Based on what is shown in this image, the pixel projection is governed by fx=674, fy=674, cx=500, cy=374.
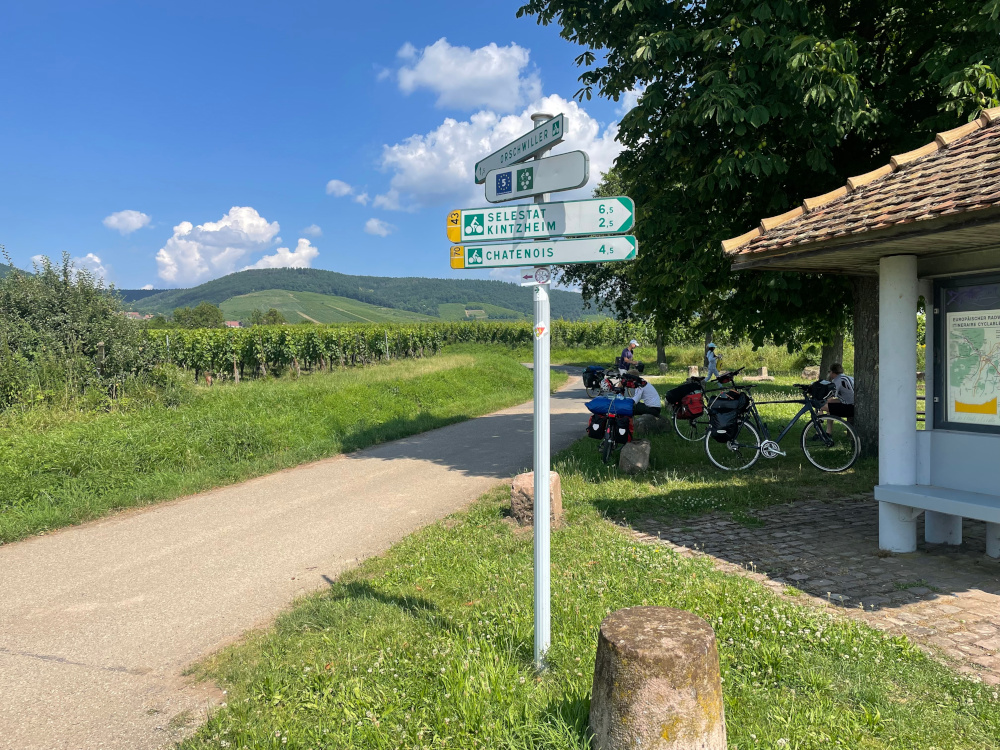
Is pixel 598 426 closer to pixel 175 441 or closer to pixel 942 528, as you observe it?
pixel 942 528

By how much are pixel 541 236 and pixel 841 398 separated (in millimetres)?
9806

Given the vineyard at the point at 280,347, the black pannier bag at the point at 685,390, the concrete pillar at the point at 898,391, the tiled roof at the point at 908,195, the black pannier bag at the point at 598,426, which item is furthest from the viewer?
the vineyard at the point at 280,347

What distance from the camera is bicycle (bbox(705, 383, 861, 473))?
9.38 m

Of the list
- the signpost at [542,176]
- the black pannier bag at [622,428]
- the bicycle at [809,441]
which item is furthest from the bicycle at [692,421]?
the signpost at [542,176]

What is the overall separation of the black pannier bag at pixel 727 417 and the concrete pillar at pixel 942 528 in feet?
Answer: 12.3

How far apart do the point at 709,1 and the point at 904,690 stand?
8.66 meters

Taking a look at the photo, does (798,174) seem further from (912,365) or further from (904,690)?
(904,690)

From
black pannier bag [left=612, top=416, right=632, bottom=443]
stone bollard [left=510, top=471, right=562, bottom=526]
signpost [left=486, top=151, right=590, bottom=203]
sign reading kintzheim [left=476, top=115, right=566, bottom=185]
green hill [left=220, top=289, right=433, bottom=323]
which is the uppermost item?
green hill [left=220, top=289, right=433, bottom=323]

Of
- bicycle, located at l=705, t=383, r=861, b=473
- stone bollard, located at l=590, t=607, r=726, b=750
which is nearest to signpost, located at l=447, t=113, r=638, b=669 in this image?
stone bollard, located at l=590, t=607, r=726, b=750

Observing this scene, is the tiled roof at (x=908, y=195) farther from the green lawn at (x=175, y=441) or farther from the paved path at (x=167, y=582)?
the green lawn at (x=175, y=441)

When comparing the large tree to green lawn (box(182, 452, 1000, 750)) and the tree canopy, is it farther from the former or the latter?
green lawn (box(182, 452, 1000, 750))

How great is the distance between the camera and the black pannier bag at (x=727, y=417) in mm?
9805

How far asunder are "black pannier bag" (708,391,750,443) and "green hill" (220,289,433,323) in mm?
133605

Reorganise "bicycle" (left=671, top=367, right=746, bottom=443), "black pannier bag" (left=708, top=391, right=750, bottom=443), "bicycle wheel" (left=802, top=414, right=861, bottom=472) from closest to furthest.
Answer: "bicycle wheel" (left=802, top=414, right=861, bottom=472)
"black pannier bag" (left=708, top=391, right=750, bottom=443)
"bicycle" (left=671, top=367, right=746, bottom=443)
